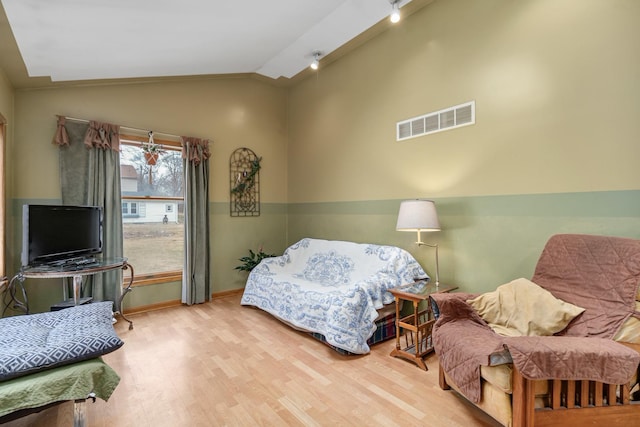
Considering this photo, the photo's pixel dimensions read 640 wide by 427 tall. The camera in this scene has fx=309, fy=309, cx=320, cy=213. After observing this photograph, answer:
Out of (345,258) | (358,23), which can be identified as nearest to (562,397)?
(345,258)

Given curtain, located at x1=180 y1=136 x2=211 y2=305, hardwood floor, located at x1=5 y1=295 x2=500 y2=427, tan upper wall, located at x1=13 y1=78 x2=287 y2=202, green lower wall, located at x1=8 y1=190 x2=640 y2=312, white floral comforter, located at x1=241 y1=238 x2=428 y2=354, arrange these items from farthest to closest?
curtain, located at x1=180 y1=136 x2=211 y2=305
tan upper wall, located at x1=13 y1=78 x2=287 y2=202
white floral comforter, located at x1=241 y1=238 x2=428 y2=354
green lower wall, located at x1=8 y1=190 x2=640 y2=312
hardwood floor, located at x1=5 y1=295 x2=500 y2=427

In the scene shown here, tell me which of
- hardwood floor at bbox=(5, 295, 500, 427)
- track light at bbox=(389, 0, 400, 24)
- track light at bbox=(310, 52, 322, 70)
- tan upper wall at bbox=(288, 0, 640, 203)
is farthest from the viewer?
track light at bbox=(310, 52, 322, 70)

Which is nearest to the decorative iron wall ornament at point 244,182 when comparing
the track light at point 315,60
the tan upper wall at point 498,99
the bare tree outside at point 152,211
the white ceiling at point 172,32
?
the bare tree outside at point 152,211

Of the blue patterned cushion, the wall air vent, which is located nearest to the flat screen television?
the blue patterned cushion

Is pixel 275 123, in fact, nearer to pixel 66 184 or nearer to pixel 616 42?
pixel 66 184

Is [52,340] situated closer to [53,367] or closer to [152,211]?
[53,367]

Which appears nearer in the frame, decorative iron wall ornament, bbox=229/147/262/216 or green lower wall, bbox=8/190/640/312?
green lower wall, bbox=8/190/640/312

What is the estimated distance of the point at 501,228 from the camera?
2670 millimetres

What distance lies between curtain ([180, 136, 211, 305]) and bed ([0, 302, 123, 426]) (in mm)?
2224

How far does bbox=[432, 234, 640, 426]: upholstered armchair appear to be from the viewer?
57.4 inches

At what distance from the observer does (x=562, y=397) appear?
1.55 meters

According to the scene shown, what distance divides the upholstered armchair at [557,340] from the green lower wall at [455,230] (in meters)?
0.30

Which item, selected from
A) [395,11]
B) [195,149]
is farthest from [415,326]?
[195,149]

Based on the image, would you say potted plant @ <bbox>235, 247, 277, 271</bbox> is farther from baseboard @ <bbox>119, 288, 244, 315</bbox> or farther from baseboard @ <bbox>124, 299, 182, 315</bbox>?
baseboard @ <bbox>124, 299, 182, 315</bbox>
